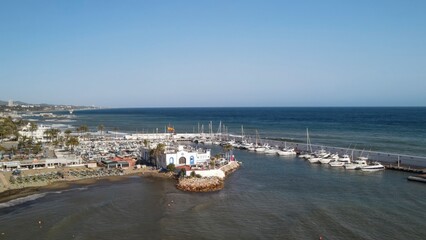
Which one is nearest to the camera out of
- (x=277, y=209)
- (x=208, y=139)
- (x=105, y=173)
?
(x=277, y=209)

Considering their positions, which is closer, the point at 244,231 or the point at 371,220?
the point at 244,231

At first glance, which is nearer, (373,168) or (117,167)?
(373,168)

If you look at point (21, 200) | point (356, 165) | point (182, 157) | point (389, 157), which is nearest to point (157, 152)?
point (182, 157)

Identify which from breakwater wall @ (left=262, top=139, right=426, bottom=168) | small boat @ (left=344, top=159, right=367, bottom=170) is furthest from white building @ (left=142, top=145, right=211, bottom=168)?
breakwater wall @ (left=262, top=139, right=426, bottom=168)

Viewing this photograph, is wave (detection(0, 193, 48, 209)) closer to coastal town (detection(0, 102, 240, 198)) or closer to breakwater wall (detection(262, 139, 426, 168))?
coastal town (detection(0, 102, 240, 198))

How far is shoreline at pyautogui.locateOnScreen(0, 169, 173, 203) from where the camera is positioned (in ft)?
127

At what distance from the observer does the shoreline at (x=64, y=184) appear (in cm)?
3866

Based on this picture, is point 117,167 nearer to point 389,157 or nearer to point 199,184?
point 199,184

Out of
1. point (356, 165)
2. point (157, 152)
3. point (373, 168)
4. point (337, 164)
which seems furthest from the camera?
point (337, 164)

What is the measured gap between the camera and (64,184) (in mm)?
44031

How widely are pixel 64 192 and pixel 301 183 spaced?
2766 cm

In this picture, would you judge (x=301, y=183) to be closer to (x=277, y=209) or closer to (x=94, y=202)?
(x=277, y=209)

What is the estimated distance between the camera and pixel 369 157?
200 ft

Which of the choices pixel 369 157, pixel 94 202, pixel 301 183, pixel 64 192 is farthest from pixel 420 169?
pixel 64 192
